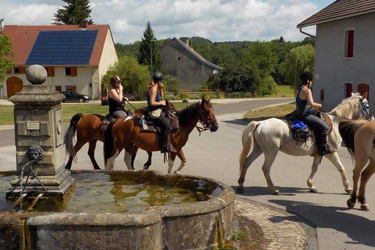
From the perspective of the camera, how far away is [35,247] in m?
5.75

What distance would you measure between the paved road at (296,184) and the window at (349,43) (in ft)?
31.4

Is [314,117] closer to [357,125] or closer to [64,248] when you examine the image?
[357,125]

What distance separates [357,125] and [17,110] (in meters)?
6.46

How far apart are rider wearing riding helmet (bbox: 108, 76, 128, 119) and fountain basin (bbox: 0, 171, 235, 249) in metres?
4.48

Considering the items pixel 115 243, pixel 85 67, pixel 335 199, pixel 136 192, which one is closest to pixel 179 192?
pixel 136 192

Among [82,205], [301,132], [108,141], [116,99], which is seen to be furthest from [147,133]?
[82,205]

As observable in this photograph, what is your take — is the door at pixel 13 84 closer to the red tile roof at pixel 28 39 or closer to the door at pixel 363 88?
the red tile roof at pixel 28 39

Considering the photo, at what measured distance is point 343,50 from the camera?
24766mm

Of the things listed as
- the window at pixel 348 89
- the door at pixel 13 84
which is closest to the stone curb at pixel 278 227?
the window at pixel 348 89

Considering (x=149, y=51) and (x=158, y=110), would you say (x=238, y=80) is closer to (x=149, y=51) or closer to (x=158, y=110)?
(x=149, y=51)

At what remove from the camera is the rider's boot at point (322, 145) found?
32.9ft

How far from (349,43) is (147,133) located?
691 inches

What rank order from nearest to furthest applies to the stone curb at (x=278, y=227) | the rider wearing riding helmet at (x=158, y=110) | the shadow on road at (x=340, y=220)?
1. the stone curb at (x=278, y=227)
2. the shadow on road at (x=340, y=220)
3. the rider wearing riding helmet at (x=158, y=110)

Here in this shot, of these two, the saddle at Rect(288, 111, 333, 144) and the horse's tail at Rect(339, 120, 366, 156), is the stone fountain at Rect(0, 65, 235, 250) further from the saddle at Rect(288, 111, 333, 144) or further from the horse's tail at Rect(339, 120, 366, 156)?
the horse's tail at Rect(339, 120, 366, 156)
